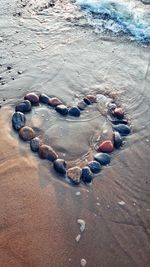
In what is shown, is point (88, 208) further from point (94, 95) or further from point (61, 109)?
point (94, 95)

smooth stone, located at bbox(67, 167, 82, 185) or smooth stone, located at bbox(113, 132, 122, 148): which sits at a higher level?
smooth stone, located at bbox(113, 132, 122, 148)

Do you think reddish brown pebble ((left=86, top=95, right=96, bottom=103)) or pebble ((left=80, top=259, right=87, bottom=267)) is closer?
pebble ((left=80, top=259, right=87, bottom=267))

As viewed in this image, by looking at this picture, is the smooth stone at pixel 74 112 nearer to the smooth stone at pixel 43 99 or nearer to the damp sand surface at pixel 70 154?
the damp sand surface at pixel 70 154

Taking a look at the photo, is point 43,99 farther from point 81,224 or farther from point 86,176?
point 81,224

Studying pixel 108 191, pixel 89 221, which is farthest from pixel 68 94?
pixel 89 221

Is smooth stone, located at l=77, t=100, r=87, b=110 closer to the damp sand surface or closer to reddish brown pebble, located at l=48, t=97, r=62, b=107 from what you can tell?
the damp sand surface

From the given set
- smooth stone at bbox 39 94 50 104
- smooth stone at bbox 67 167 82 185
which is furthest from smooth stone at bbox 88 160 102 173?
smooth stone at bbox 39 94 50 104
